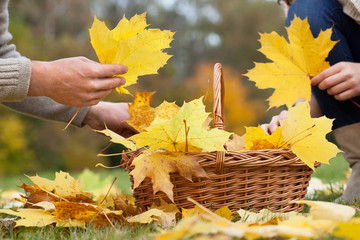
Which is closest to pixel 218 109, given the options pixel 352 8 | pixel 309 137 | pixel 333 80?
pixel 309 137

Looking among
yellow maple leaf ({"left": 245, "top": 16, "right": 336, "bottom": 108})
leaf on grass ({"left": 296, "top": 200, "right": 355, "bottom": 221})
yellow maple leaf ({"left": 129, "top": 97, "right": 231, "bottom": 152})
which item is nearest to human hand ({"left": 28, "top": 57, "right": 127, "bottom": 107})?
yellow maple leaf ({"left": 129, "top": 97, "right": 231, "bottom": 152})

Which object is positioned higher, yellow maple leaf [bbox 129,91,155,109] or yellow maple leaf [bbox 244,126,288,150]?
yellow maple leaf [bbox 129,91,155,109]

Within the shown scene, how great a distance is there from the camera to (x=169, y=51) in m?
11.9

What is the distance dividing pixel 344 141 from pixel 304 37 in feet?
1.68

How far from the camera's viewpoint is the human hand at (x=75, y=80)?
0.99 metres

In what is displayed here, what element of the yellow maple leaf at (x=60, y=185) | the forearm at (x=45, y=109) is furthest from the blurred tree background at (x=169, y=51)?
the yellow maple leaf at (x=60, y=185)

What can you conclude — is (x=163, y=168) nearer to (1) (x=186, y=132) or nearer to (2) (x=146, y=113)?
(1) (x=186, y=132)

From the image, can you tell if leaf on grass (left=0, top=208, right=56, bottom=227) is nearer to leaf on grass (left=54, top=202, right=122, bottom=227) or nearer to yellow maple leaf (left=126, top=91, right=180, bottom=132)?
leaf on grass (left=54, top=202, right=122, bottom=227)

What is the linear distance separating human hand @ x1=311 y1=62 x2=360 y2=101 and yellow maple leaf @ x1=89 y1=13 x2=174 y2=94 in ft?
1.80

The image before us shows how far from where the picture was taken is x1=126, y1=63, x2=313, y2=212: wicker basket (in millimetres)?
931

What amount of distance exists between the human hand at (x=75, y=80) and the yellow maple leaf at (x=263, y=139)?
A: 41cm

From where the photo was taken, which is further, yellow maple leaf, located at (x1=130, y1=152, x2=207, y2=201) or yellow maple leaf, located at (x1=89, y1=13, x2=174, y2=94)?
yellow maple leaf, located at (x1=89, y1=13, x2=174, y2=94)

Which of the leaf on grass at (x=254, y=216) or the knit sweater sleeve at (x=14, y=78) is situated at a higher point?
the knit sweater sleeve at (x=14, y=78)

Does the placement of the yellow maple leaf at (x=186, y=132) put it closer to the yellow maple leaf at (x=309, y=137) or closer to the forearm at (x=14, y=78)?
the yellow maple leaf at (x=309, y=137)
